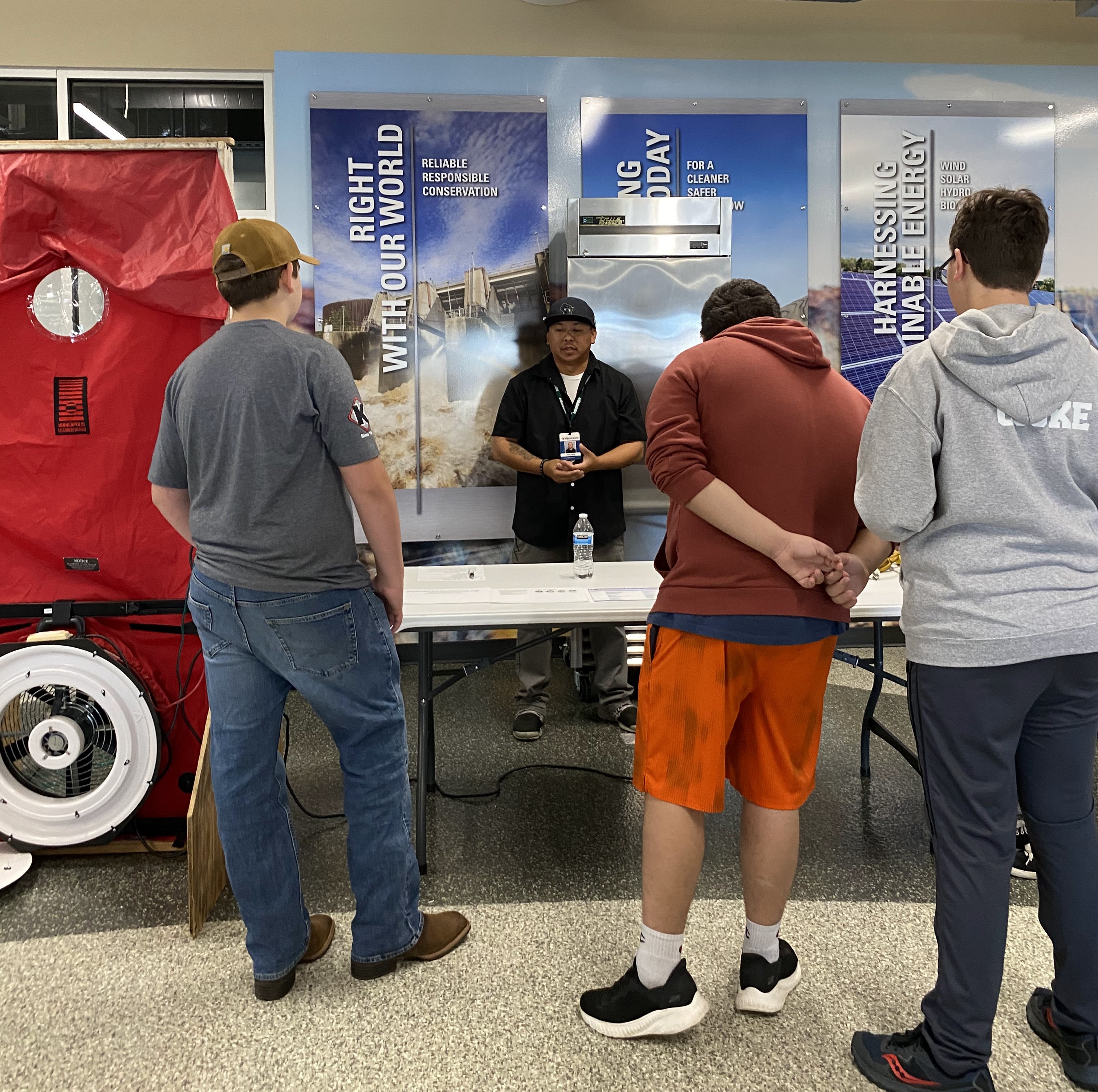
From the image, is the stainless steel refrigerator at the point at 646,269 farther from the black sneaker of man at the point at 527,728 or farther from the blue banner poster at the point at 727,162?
the black sneaker of man at the point at 527,728

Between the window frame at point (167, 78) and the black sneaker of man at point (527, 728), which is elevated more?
the window frame at point (167, 78)

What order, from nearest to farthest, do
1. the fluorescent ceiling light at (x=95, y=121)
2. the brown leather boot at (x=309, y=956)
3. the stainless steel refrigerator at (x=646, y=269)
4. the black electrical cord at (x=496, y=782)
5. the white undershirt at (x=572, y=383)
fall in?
1. the brown leather boot at (x=309, y=956)
2. the black electrical cord at (x=496, y=782)
3. the white undershirt at (x=572, y=383)
4. the stainless steel refrigerator at (x=646, y=269)
5. the fluorescent ceiling light at (x=95, y=121)

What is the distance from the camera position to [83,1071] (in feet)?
5.89

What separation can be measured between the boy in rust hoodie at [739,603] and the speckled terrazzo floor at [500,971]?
19 cm

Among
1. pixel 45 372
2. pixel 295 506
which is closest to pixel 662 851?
pixel 295 506

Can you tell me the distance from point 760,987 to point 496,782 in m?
1.54

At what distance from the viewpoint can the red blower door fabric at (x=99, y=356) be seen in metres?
2.51

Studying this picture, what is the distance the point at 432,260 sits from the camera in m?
4.95

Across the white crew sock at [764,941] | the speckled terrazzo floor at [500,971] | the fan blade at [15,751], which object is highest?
the fan blade at [15,751]

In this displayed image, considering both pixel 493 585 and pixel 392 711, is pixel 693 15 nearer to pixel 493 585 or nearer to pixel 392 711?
pixel 493 585

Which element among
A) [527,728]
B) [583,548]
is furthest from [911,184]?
[527,728]

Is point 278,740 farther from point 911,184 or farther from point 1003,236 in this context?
point 911,184

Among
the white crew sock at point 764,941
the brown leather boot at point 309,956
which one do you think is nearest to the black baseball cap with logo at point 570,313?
the brown leather boot at point 309,956

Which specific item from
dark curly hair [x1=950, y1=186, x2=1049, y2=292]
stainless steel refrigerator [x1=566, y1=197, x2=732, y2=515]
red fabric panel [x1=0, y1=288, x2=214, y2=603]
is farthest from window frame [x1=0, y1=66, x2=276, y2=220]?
dark curly hair [x1=950, y1=186, x2=1049, y2=292]
